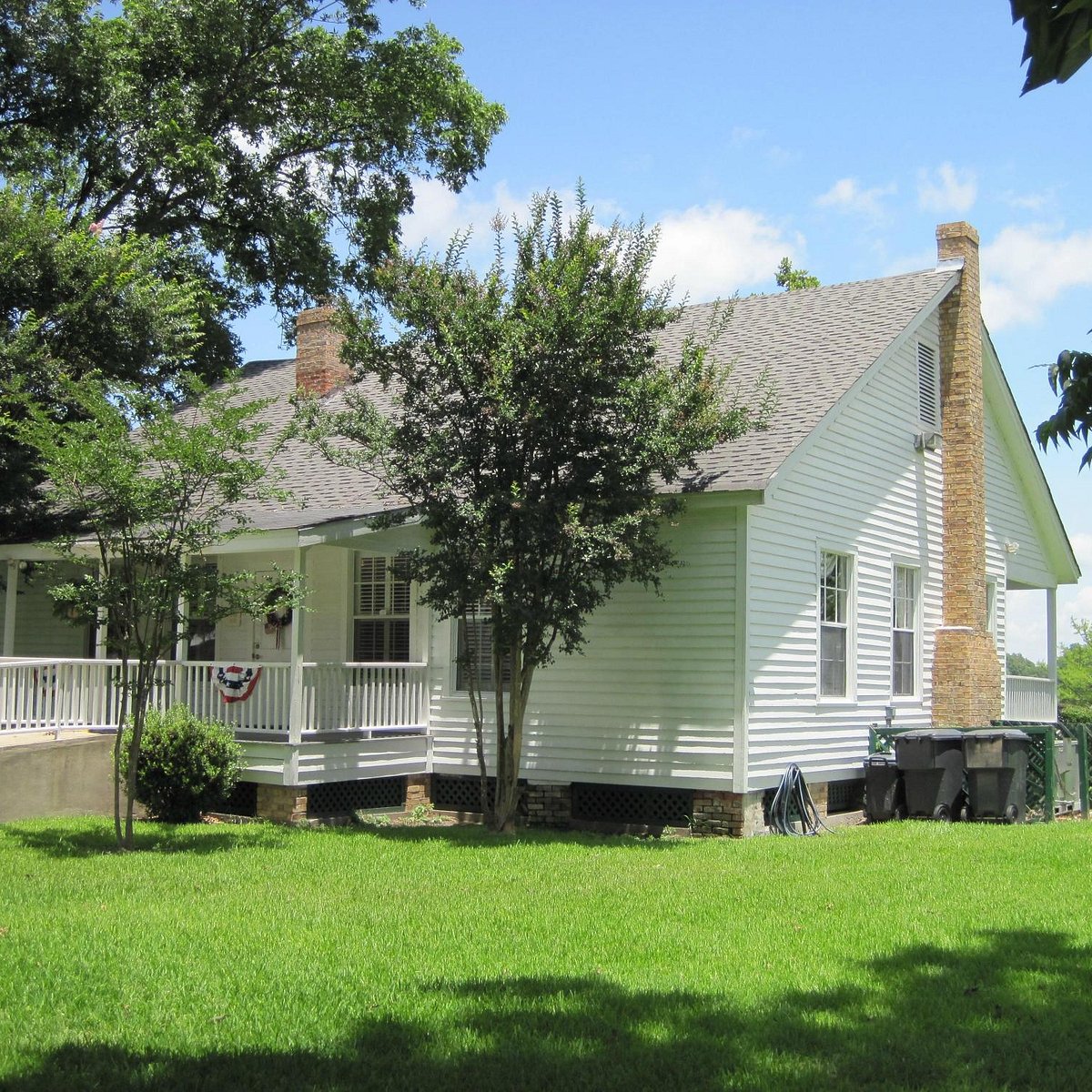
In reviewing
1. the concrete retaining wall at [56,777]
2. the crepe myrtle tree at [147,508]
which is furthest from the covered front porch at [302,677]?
the crepe myrtle tree at [147,508]

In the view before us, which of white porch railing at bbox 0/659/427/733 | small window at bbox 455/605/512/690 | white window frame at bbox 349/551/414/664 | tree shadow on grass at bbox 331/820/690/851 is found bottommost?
tree shadow on grass at bbox 331/820/690/851

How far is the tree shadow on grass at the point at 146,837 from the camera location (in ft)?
39.4

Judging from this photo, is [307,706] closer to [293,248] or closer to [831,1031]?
[831,1031]

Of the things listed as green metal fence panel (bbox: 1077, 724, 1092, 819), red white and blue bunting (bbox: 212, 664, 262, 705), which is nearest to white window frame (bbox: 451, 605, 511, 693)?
red white and blue bunting (bbox: 212, 664, 262, 705)

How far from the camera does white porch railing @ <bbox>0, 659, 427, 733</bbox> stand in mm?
14773

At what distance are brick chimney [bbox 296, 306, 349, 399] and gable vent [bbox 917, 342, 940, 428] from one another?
352 inches

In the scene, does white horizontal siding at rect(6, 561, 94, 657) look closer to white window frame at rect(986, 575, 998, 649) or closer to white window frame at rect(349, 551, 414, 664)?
white window frame at rect(349, 551, 414, 664)

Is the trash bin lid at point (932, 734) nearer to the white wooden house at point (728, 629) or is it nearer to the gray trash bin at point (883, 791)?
the gray trash bin at point (883, 791)

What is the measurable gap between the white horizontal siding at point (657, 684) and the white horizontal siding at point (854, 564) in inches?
13.6

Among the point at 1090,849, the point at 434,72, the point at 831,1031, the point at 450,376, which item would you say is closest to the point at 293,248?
the point at 434,72

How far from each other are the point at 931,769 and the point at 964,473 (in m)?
5.41

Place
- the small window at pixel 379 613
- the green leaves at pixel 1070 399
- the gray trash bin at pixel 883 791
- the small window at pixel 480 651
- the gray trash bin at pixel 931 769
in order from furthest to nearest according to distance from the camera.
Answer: the small window at pixel 379 613 < the small window at pixel 480 651 < the gray trash bin at pixel 883 791 < the gray trash bin at pixel 931 769 < the green leaves at pixel 1070 399

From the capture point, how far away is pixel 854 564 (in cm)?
1670

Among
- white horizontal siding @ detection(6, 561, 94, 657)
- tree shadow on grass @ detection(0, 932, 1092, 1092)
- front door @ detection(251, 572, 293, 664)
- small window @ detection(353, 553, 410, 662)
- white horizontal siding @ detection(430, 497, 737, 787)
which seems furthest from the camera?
white horizontal siding @ detection(6, 561, 94, 657)
